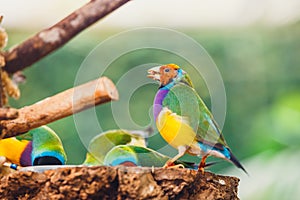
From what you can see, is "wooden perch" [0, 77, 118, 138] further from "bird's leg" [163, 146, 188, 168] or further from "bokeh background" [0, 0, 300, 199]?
"bokeh background" [0, 0, 300, 199]

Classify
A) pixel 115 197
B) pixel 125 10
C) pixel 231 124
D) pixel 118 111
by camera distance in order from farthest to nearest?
1. pixel 231 124
2. pixel 125 10
3. pixel 118 111
4. pixel 115 197

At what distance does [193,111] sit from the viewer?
71cm

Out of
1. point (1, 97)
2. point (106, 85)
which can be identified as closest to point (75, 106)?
point (106, 85)

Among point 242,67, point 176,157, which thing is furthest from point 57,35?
point 242,67

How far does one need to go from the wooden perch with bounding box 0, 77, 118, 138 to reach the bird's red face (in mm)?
51

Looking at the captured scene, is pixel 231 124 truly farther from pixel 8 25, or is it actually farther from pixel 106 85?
pixel 106 85

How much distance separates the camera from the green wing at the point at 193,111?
27.7 inches

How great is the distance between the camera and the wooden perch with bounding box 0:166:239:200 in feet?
2.03

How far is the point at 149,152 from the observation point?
0.73 metres

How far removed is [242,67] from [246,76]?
0.05 meters

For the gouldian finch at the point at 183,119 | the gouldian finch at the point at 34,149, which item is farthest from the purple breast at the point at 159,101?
the gouldian finch at the point at 34,149

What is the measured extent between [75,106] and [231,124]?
236cm

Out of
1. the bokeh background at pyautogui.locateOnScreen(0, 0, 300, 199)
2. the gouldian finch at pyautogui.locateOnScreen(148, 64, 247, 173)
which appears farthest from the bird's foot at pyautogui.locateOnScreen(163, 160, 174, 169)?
the bokeh background at pyautogui.locateOnScreen(0, 0, 300, 199)

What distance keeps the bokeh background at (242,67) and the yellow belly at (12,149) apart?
164cm
